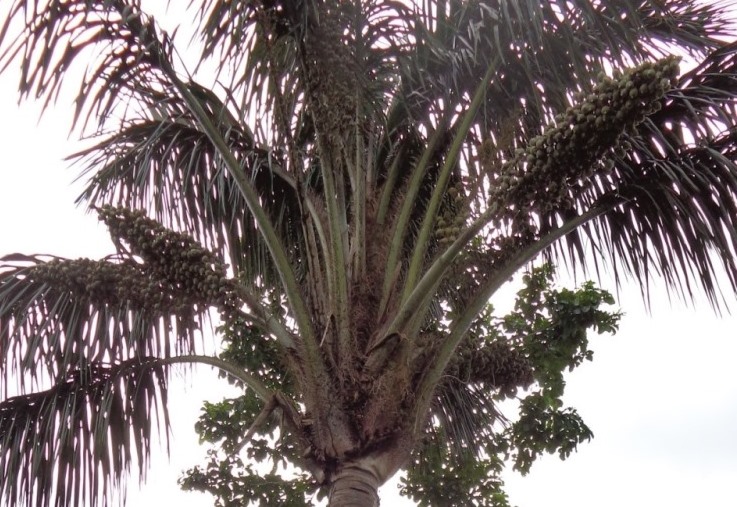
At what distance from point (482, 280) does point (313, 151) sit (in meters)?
1.62

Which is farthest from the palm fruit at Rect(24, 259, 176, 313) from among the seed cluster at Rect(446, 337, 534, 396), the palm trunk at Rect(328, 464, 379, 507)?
the seed cluster at Rect(446, 337, 534, 396)

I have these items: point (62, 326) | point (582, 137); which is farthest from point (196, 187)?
point (582, 137)

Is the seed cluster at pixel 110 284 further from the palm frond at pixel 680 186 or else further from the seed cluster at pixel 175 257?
the palm frond at pixel 680 186

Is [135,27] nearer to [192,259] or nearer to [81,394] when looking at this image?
[192,259]

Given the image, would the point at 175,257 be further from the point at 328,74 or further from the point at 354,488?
the point at 354,488

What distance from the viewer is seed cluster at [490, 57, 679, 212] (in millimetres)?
3221

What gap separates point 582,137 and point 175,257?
188cm

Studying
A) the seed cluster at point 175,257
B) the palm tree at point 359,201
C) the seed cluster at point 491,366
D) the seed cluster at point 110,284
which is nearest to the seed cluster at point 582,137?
the palm tree at point 359,201

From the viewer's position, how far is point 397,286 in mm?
4266

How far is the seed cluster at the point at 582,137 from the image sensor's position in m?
3.22

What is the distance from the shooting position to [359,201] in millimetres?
4465

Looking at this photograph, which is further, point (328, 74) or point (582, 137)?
point (328, 74)

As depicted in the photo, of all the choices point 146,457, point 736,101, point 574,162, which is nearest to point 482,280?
point 574,162

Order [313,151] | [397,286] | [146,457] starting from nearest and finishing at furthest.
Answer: [397,286]
[146,457]
[313,151]
